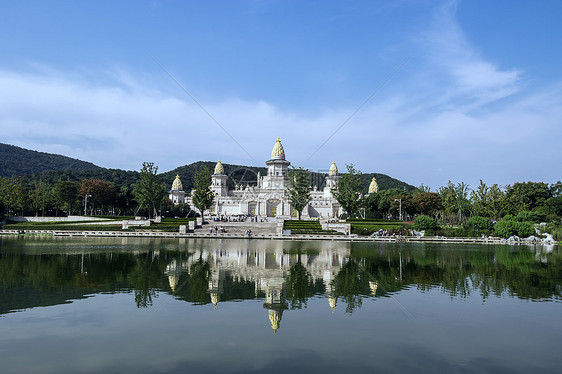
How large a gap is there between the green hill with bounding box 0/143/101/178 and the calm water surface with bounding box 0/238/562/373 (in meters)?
159

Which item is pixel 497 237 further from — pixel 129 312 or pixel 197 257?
pixel 129 312

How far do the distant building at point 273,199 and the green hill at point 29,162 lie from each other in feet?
318

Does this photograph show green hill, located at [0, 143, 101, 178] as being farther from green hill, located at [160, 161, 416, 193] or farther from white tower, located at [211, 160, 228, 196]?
white tower, located at [211, 160, 228, 196]

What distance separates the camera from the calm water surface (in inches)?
335

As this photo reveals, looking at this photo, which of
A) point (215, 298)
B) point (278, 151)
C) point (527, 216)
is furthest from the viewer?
point (278, 151)

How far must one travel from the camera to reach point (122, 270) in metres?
19.2

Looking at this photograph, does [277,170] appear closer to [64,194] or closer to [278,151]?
[278,151]

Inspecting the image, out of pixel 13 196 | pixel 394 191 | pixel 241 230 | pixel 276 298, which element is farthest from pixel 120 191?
pixel 276 298

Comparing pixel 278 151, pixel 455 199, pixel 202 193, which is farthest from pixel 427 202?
pixel 202 193

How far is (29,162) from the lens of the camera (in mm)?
167250

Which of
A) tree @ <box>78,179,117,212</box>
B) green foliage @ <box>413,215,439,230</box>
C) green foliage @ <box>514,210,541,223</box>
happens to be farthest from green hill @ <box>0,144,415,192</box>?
green foliage @ <box>413,215,439,230</box>

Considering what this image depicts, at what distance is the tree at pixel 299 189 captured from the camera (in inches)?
2466

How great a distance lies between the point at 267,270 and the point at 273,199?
194ft

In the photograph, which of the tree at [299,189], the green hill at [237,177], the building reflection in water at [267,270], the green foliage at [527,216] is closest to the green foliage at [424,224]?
the green foliage at [527,216]
